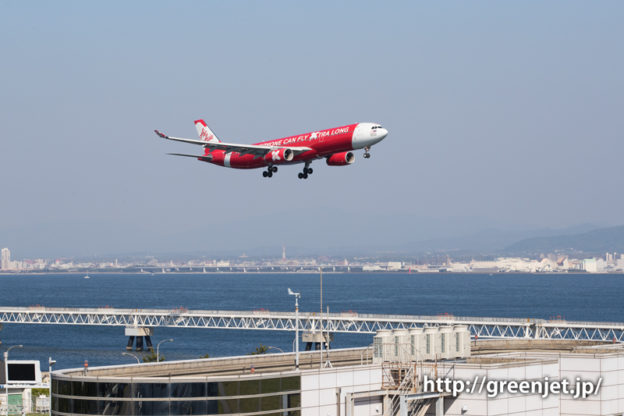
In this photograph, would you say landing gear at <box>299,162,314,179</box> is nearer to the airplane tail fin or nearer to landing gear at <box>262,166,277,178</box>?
landing gear at <box>262,166,277,178</box>

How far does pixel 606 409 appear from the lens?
51.8 m

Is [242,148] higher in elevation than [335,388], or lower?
higher

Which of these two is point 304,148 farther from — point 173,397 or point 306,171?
point 173,397

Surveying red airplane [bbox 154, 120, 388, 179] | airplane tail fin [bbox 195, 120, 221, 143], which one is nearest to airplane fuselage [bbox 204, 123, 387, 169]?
red airplane [bbox 154, 120, 388, 179]

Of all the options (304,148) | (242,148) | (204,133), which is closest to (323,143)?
(304,148)

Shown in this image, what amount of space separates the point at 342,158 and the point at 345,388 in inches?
1183

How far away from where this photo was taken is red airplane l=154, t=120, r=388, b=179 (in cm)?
7248

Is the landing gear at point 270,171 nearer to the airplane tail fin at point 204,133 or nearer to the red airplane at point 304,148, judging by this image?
the red airplane at point 304,148

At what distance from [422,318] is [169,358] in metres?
Result: 46.2

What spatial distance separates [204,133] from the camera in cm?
10088

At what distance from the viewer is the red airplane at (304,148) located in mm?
72481

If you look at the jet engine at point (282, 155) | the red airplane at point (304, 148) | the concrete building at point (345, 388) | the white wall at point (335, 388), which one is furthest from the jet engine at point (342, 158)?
the white wall at point (335, 388)

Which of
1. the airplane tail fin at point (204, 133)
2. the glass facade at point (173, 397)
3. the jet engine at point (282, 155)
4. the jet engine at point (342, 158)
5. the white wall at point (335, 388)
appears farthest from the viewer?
the airplane tail fin at point (204, 133)

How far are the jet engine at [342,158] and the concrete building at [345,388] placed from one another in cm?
2172
